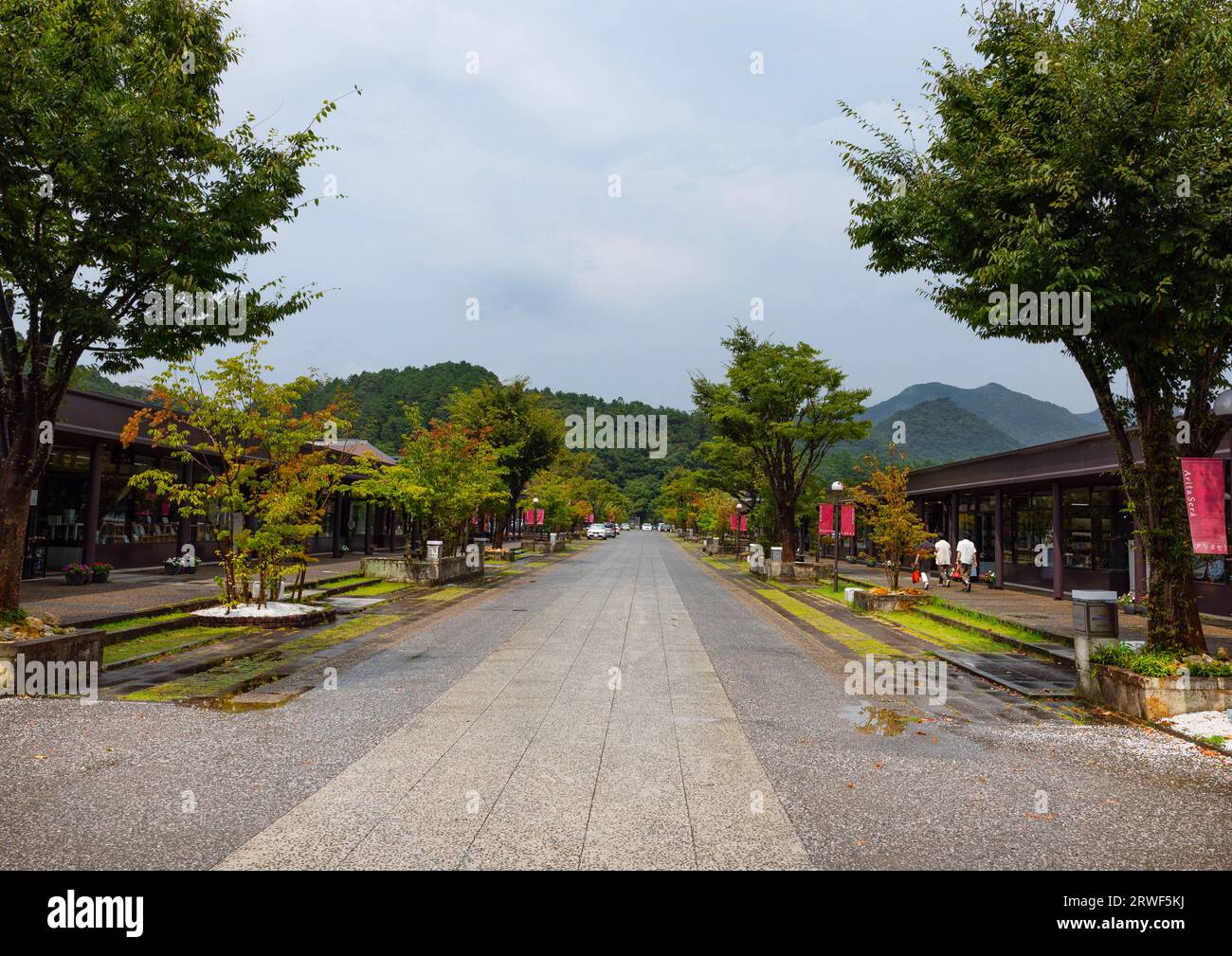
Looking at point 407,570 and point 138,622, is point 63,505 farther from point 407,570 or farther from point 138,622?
point 138,622

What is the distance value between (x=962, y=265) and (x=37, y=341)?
457 inches

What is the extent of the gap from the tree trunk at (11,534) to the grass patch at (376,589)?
10.3 metres

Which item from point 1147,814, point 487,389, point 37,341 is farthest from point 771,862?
point 487,389

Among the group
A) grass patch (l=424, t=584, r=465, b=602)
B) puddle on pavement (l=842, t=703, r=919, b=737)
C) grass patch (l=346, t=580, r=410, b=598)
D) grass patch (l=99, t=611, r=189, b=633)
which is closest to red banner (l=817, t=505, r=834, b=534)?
grass patch (l=424, t=584, r=465, b=602)

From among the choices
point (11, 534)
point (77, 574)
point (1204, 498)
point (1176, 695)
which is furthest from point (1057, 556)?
point (77, 574)

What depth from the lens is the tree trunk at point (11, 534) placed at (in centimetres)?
927

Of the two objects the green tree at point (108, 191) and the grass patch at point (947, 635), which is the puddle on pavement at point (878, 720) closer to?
the grass patch at point (947, 635)

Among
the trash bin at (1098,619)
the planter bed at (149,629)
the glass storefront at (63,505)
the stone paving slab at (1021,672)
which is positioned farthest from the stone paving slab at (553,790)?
the glass storefront at (63,505)

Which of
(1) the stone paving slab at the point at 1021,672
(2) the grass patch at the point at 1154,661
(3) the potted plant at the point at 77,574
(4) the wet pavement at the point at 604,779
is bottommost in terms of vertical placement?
(1) the stone paving slab at the point at 1021,672

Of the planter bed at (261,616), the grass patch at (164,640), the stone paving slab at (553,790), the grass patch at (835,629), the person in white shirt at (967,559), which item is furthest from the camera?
the person in white shirt at (967,559)

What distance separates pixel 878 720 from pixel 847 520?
20.8m

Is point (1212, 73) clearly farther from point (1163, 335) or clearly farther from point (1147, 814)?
point (1147, 814)

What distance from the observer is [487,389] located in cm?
4400

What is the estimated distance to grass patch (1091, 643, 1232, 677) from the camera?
8.11 meters
